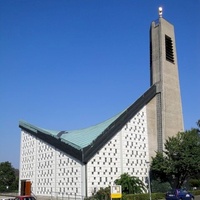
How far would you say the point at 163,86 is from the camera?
44.8 m

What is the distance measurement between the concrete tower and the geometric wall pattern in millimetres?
2059

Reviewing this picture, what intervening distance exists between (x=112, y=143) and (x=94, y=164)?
153 inches

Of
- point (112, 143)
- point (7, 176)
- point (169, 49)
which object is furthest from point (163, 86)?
point (7, 176)

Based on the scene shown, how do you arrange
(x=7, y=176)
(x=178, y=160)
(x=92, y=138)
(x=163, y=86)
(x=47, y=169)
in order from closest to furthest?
(x=178, y=160) → (x=92, y=138) → (x=47, y=169) → (x=163, y=86) → (x=7, y=176)

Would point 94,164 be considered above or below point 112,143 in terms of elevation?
below

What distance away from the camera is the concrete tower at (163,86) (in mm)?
43250

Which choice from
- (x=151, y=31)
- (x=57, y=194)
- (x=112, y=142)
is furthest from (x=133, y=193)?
(x=151, y=31)

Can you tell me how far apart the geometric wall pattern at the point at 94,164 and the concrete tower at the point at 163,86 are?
6.75ft

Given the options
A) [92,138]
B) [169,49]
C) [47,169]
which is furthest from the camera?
[169,49]

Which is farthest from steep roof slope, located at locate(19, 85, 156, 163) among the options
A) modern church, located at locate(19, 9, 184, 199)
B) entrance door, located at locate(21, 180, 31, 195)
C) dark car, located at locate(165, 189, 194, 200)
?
dark car, located at locate(165, 189, 194, 200)

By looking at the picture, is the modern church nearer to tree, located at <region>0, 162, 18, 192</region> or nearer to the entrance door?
the entrance door

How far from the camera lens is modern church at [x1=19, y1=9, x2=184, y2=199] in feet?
118

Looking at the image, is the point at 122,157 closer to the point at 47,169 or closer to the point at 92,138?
the point at 92,138

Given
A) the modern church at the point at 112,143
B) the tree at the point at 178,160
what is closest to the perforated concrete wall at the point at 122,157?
the modern church at the point at 112,143
